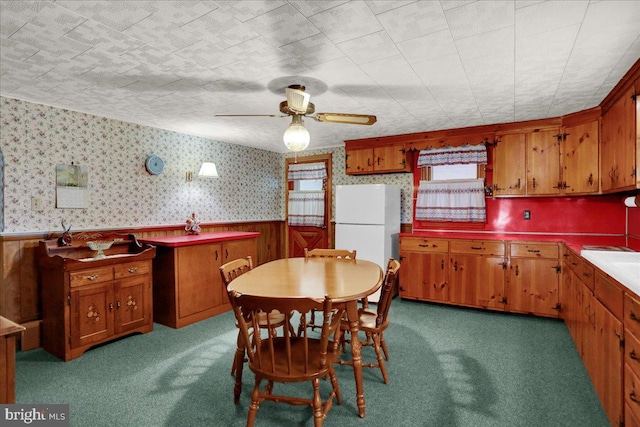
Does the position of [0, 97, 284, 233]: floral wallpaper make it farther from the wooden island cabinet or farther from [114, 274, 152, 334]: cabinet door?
[114, 274, 152, 334]: cabinet door

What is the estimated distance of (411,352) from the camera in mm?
2994

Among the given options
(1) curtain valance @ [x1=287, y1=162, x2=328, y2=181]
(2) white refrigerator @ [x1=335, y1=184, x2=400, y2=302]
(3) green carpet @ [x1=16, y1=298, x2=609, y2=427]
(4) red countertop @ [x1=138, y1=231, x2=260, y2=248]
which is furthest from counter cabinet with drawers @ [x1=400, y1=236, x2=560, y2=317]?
(4) red countertop @ [x1=138, y1=231, x2=260, y2=248]

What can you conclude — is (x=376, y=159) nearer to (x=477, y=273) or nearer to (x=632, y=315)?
(x=477, y=273)

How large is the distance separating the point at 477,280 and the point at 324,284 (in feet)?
8.78

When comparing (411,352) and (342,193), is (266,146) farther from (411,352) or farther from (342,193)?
(411,352)

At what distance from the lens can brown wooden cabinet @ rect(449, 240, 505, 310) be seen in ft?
13.2

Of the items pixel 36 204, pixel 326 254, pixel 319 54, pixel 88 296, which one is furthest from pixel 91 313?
pixel 319 54

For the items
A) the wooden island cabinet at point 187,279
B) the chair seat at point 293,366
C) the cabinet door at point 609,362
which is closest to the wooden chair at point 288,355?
the chair seat at point 293,366

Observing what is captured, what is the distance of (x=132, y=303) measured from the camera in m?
3.35

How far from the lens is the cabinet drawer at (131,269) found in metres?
3.24

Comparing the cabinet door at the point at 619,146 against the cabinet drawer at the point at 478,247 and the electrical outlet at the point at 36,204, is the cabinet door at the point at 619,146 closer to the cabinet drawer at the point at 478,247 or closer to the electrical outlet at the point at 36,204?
the cabinet drawer at the point at 478,247

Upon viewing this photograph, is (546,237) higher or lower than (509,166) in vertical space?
lower

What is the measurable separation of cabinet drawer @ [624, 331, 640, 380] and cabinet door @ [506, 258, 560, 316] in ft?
7.47

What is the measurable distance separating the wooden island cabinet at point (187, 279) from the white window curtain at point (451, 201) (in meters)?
2.71
